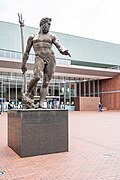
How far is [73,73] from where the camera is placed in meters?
31.2

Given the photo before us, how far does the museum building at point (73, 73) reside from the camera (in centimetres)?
2966

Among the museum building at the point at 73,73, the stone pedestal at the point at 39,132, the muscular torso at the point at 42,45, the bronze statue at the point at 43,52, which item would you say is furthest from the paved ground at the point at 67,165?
the museum building at the point at 73,73

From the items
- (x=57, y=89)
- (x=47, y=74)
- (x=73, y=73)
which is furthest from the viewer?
(x=57, y=89)

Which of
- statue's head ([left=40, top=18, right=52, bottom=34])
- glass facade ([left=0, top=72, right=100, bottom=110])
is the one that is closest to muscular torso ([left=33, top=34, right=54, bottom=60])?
statue's head ([left=40, top=18, right=52, bottom=34])

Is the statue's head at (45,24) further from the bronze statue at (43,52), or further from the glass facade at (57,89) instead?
the glass facade at (57,89)

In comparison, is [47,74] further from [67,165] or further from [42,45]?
[67,165]

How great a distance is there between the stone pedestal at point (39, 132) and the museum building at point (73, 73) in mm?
19007

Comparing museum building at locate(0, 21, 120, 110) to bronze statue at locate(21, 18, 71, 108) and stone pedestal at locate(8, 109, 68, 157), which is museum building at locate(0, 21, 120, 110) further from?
stone pedestal at locate(8, 109, 68, 157)

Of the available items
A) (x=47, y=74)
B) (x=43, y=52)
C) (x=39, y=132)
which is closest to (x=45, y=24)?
(x=43, y=52)

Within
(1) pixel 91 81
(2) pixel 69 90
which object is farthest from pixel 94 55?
(2) pixel 69 90

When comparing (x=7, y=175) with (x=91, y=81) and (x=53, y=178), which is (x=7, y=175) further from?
(x=91, y=81)

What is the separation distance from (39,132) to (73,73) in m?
25.7

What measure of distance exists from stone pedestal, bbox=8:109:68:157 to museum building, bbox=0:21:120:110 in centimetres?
1901

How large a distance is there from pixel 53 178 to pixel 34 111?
2131mm
